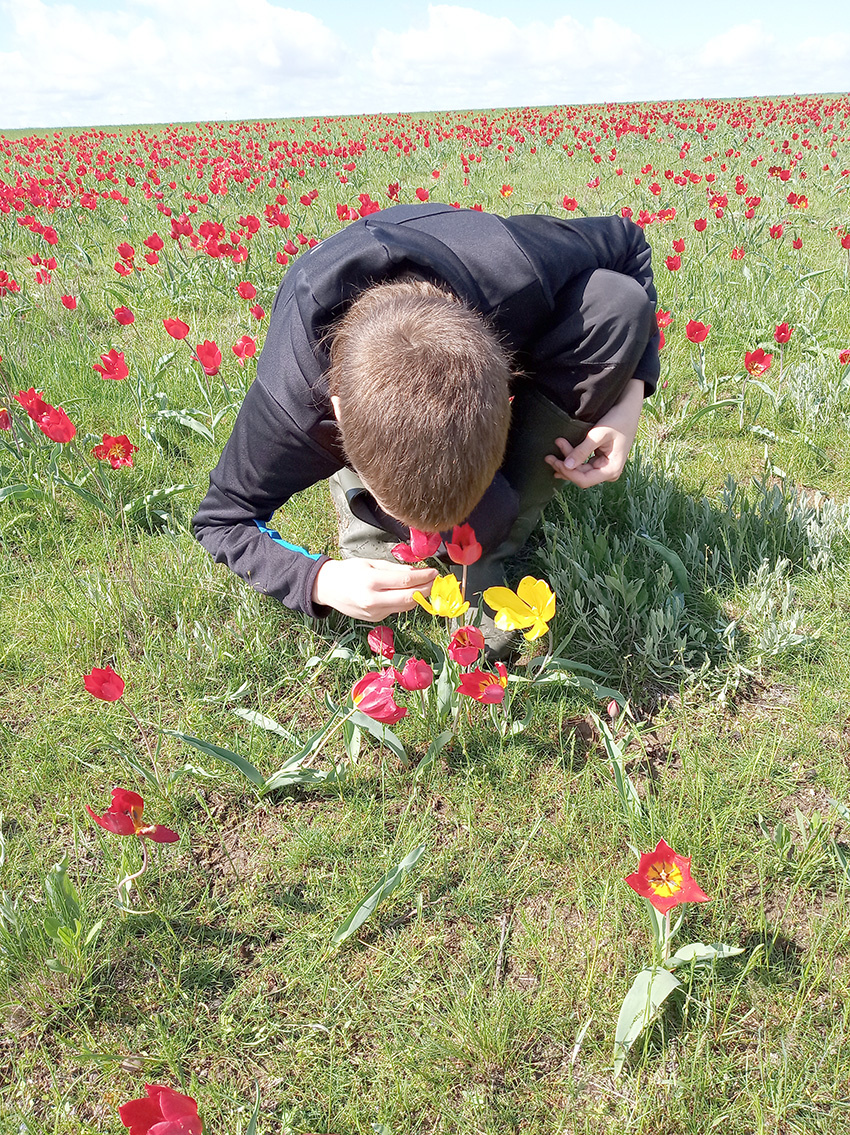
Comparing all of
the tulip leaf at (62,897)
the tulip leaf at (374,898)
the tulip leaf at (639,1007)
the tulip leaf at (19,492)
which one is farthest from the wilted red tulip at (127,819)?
the tulip leaf at (19,492)

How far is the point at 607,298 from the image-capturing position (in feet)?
6.23

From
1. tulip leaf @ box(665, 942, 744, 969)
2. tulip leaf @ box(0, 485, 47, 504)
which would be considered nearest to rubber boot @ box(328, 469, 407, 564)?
tulip leaf @ box(0, 485, 47, 504)

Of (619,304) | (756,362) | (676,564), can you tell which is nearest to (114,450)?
(619,304)

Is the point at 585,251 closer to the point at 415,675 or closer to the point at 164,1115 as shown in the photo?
the point at 415,675

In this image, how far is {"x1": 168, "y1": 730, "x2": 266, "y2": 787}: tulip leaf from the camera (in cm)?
153

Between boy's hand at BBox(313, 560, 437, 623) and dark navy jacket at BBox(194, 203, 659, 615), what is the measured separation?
3.3 inches

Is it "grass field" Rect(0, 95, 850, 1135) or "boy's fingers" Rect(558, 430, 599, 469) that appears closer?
"grass field" Rect(0, 95, 850, 1135)

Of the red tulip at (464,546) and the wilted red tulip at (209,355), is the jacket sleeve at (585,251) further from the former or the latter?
the wilted red tulip at (209,355)

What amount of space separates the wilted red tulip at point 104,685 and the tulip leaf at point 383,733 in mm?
506

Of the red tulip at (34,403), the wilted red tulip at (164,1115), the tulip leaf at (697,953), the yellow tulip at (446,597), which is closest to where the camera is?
the wilted red tulip at (164,1115)

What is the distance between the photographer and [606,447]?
197 cm

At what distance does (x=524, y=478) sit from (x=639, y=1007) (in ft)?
4.66

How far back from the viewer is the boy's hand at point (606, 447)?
195 centimetres

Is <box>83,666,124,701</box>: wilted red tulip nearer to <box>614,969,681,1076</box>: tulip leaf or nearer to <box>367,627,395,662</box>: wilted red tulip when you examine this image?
<box>367,627,395,662</box>: wilted red tulip
